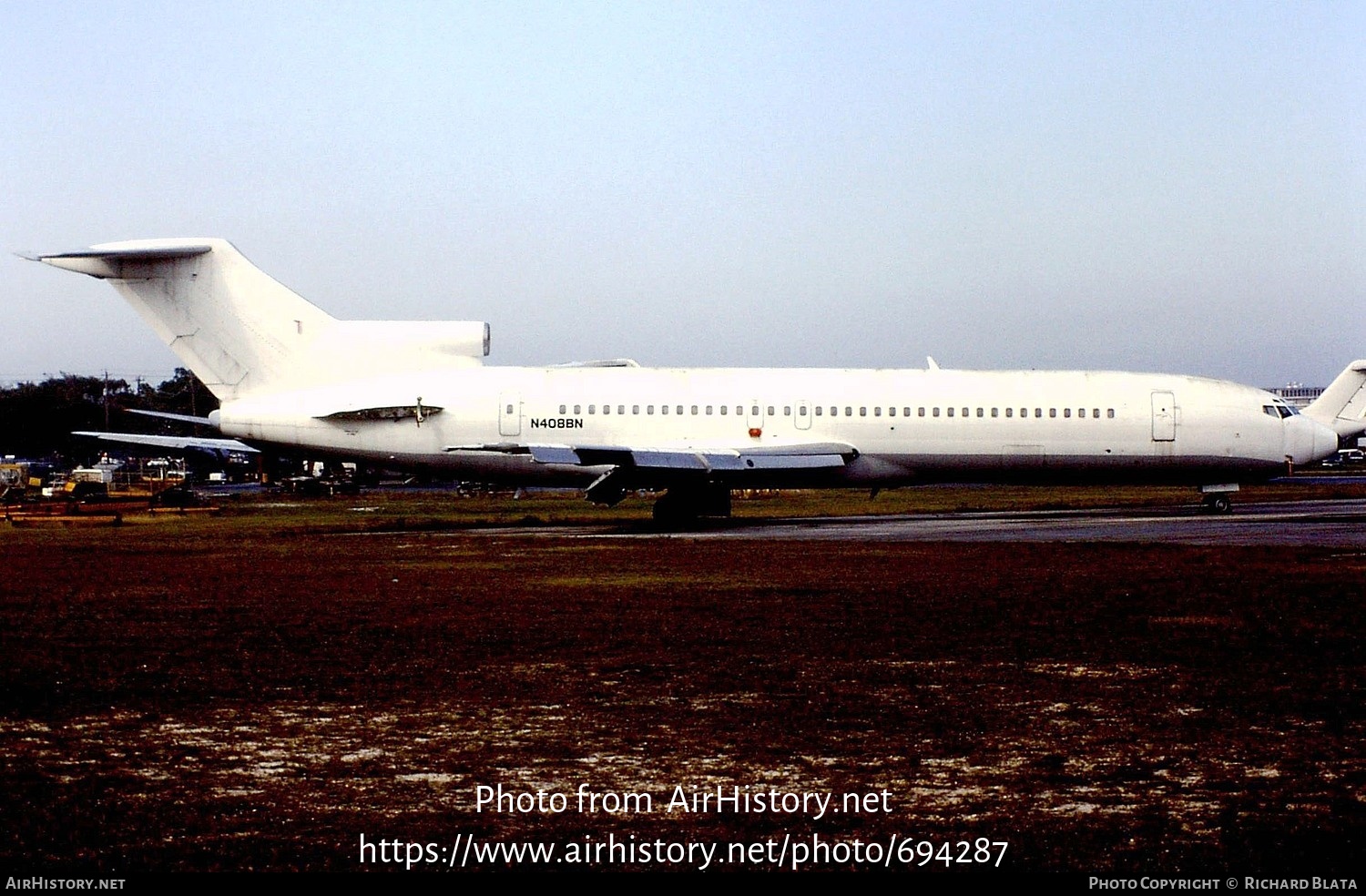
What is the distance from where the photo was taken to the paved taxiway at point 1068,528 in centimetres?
2345

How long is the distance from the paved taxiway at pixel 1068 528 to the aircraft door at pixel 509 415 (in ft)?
7.83

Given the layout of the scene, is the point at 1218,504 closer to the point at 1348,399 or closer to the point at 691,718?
the point at 1348,399

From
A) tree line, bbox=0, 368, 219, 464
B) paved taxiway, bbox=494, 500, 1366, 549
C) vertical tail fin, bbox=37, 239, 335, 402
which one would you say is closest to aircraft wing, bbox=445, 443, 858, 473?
paved taxiway, bbox=494, 500, 1366, 549

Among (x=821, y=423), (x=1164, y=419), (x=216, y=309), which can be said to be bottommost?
(x=821, y=423)

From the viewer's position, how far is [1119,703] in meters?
8.42

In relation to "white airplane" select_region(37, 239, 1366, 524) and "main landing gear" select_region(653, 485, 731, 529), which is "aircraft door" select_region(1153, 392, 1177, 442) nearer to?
"white airplane" select_region(37, 239, 1366, 524)

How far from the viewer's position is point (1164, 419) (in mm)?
31500

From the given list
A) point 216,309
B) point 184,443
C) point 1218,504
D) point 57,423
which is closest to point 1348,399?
point 1218,504

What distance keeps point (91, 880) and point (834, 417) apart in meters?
26.5

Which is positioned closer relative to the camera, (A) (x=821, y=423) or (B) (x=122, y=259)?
(B) (x=122, y=259)

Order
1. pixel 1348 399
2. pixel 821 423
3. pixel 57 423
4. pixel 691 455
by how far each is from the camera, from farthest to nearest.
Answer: pixel 57 423 < pixel 1348 399 < pixel 821 423 < pixel 691 455

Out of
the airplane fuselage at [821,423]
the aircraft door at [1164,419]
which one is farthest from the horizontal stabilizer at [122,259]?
the aircraft door at [1164,419]

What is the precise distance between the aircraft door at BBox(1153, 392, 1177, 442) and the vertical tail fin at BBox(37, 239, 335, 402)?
61.6ft

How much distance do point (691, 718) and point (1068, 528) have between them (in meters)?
19.9
